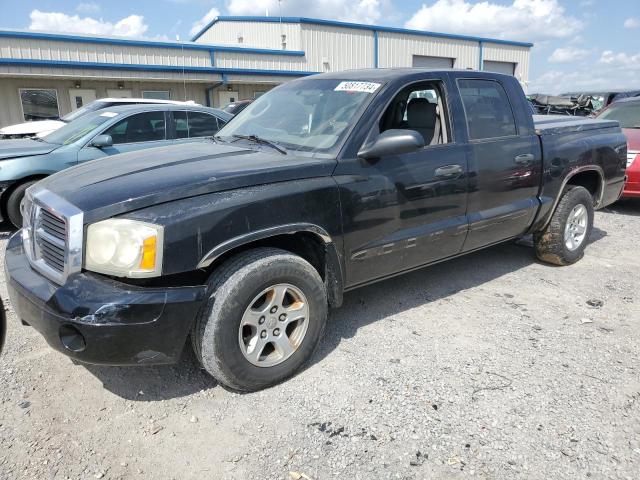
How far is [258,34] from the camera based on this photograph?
91.5 ft

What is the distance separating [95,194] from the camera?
270 cm

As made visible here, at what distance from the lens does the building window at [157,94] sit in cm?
2009

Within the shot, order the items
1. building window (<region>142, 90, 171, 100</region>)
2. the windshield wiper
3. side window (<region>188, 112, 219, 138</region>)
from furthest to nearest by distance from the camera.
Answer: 1. building window (<region>142, 90, 171, 100</region>)
2. side window (<region>188, 112, 219, 138</region>)
3. the windshield wiper

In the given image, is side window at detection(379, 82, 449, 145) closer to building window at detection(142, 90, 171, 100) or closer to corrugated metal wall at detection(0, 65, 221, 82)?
corrugated metal wall at detection(0, 65, 221, 82)

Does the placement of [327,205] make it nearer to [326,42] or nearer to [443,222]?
[443,222]

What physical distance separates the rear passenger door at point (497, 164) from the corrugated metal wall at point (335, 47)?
73.6ft

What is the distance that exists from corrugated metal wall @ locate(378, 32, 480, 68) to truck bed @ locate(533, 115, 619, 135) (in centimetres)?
2369

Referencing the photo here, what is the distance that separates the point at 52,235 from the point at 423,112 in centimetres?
283

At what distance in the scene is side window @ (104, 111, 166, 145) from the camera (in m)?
7.33

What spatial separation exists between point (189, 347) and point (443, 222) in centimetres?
206

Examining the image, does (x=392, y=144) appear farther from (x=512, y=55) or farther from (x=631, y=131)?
(x=512, y=55)

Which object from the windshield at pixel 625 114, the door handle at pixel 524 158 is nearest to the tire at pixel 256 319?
the door handle at pixel 524 158

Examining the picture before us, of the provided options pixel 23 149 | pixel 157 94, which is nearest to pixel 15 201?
pixel 23 149

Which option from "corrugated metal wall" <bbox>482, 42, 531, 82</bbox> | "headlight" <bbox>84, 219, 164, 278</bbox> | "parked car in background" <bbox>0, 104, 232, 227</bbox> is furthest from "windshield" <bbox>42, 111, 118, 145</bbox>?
"corrugated metal wall" <bbox>482, 42, 531, 82</bbox>
